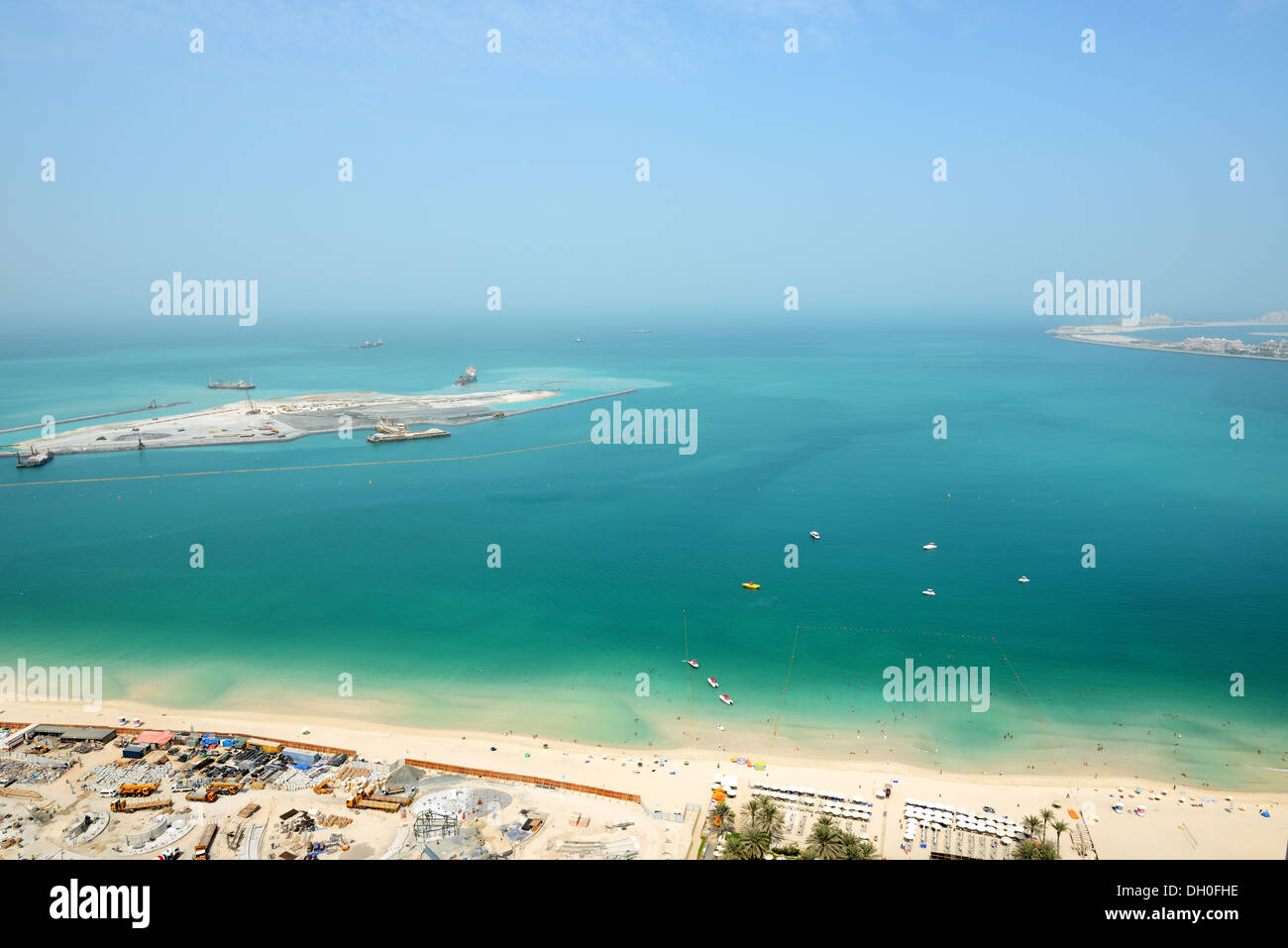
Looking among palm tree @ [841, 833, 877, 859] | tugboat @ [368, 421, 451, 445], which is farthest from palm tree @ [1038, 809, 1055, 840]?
tugboat @ [368, 421, 451, 445]

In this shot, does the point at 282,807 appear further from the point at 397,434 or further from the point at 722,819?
the point at 397,434

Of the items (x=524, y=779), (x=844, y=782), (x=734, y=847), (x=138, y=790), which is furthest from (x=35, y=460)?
(x=844, y=782)

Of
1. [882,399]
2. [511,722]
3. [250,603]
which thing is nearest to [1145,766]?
[511,722]

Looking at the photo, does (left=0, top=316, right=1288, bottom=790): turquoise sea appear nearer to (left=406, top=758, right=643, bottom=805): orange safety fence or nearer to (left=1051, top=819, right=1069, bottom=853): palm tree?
(left=1051, top=819, right=1069, bottom=853): palm tree

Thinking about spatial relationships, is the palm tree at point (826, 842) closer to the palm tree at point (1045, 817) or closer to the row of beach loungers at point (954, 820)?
the row of beach loungers at point (954, 820)

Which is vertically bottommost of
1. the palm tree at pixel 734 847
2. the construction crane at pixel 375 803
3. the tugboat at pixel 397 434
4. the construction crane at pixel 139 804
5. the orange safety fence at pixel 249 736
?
the palm tree at pixel 734 847

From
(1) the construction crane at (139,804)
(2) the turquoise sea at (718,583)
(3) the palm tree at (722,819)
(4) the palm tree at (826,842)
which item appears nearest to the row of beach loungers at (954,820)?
(4) the palm tree at (826,842)
